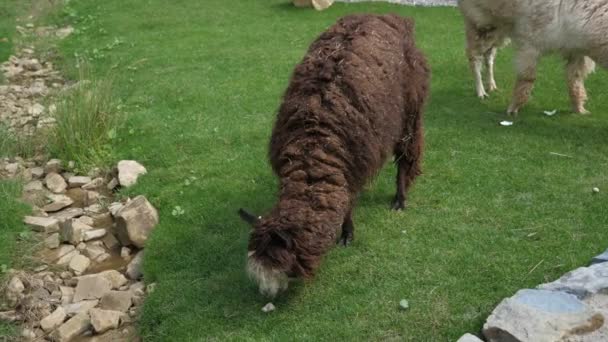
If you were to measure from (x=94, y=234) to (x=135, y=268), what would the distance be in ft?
2.66

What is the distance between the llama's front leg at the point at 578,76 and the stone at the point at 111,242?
18.4 ft

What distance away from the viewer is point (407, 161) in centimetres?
543

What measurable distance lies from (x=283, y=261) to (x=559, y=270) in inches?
86.4

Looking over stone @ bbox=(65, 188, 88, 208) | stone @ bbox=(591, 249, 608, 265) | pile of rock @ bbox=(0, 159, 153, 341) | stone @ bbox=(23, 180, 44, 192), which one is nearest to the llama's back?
stone @ bbox=(591, 249, 608, 265)

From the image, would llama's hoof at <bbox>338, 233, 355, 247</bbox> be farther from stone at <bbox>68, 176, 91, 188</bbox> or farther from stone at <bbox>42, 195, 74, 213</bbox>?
stone at <bbox>68, 176, 91, 188</bbox>

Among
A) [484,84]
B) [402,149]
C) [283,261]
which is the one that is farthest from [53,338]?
[484,84]

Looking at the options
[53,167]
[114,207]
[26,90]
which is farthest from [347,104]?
[26,90]

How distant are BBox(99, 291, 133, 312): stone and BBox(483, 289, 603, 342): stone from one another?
283 centimetres

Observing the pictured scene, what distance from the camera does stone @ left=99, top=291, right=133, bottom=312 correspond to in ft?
16.0

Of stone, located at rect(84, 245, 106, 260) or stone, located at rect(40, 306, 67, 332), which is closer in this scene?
A: stone, located at rect(40, 306, 67, 332)

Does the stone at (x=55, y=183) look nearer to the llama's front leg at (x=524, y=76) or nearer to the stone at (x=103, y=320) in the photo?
the stone at (x=103, y=320)

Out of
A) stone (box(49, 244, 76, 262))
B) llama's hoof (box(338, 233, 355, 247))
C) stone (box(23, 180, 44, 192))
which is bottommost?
stone (box(49, 244, 76, 262))

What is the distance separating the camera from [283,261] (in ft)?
12.4

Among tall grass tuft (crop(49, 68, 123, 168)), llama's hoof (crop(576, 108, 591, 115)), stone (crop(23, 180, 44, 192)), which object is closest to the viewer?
stone (crop(23, 180, 44, 192))
